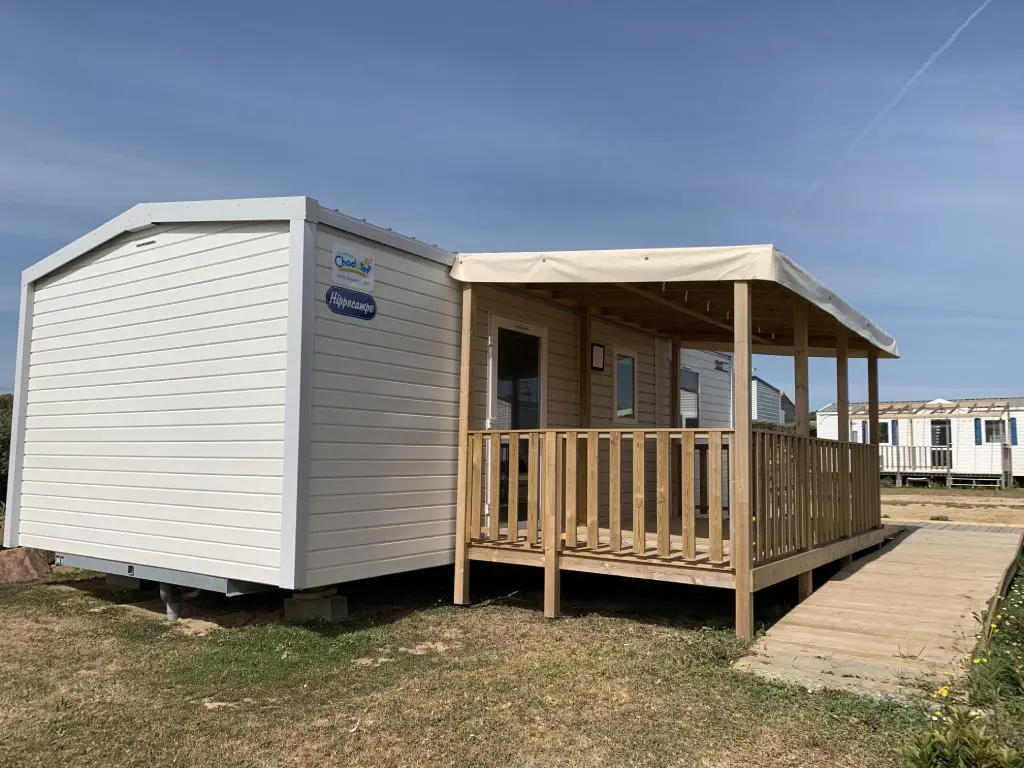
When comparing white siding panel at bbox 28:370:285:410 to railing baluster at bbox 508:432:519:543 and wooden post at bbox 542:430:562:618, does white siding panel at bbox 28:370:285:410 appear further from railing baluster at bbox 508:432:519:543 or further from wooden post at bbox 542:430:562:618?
wooden post at bbox 542:430:562:618

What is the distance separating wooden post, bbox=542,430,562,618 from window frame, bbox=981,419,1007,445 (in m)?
22.9

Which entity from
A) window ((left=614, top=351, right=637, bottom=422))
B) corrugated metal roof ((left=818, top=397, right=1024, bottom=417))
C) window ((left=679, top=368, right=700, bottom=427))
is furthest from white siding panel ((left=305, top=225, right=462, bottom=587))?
corrugated metal roof ((left=818, top=397, right=1024, bottom=417))

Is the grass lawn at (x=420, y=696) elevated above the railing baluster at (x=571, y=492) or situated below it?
below

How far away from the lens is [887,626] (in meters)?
4.94

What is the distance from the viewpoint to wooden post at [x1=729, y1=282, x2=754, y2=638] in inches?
200

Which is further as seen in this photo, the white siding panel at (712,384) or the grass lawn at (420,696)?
the white siding panel at (712,384)

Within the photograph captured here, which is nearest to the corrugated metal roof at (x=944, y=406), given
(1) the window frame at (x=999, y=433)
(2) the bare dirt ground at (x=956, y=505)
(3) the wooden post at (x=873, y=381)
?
(1) the window frame at (x=999, y=433)

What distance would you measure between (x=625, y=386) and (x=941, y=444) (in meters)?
19.9

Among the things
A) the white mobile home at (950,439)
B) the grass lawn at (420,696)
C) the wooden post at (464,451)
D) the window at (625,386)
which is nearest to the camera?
the grass lawn at (420,696)

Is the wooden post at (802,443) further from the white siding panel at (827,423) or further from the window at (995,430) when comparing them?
the white siding panel at (827,423)

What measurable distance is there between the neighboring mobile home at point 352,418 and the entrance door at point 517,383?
0.03 metres

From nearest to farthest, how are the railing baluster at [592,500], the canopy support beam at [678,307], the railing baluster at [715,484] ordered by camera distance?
the railing baluster at [715,484] < the railing baluster at [592,500] < the canopy support beam at [678,307]

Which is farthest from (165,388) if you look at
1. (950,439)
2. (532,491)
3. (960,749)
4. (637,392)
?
(950,439)

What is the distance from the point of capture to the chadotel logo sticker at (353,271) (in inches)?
219
